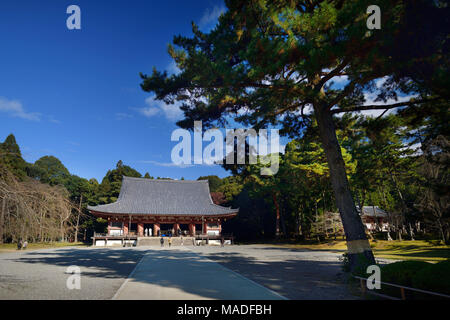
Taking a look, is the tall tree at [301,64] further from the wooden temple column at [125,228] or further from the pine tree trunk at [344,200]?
the wooden temple column at [125,228]

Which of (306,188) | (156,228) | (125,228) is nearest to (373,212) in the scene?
(306,188)

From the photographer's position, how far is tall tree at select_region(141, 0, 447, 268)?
17.1 feet

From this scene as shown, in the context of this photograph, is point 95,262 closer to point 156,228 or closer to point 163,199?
point 156,228

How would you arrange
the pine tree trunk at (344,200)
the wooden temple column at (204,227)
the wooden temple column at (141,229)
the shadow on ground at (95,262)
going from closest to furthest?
the pine tree trunk at (344,200)
the shadow on ground at (95,262)
the wooden temple column at (141,229)
the wooden temple column at (204,227)

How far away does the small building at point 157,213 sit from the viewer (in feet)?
84.2

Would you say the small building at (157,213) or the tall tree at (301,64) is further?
the small building at (157,213)

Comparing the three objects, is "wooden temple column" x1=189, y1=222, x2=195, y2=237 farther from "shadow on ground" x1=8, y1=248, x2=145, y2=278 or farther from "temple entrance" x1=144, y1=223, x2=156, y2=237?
"shadow on ground" x1=8, y1=248, x2=145, y2=278

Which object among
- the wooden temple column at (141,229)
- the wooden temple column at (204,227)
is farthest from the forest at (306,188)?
the wooden temple column at (204,227)

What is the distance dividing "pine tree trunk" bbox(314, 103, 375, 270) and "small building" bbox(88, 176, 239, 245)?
20739 mm

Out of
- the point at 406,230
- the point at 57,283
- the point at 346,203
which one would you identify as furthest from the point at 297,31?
the point at 406,230

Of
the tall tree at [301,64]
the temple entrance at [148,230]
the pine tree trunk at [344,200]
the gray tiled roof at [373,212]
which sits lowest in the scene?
the temple entrance at [148,230]

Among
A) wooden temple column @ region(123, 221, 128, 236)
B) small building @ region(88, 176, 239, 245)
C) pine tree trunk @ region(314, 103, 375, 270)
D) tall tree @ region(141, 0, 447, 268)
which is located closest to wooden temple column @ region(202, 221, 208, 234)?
small building @ region(88, 176, 239, 245)
